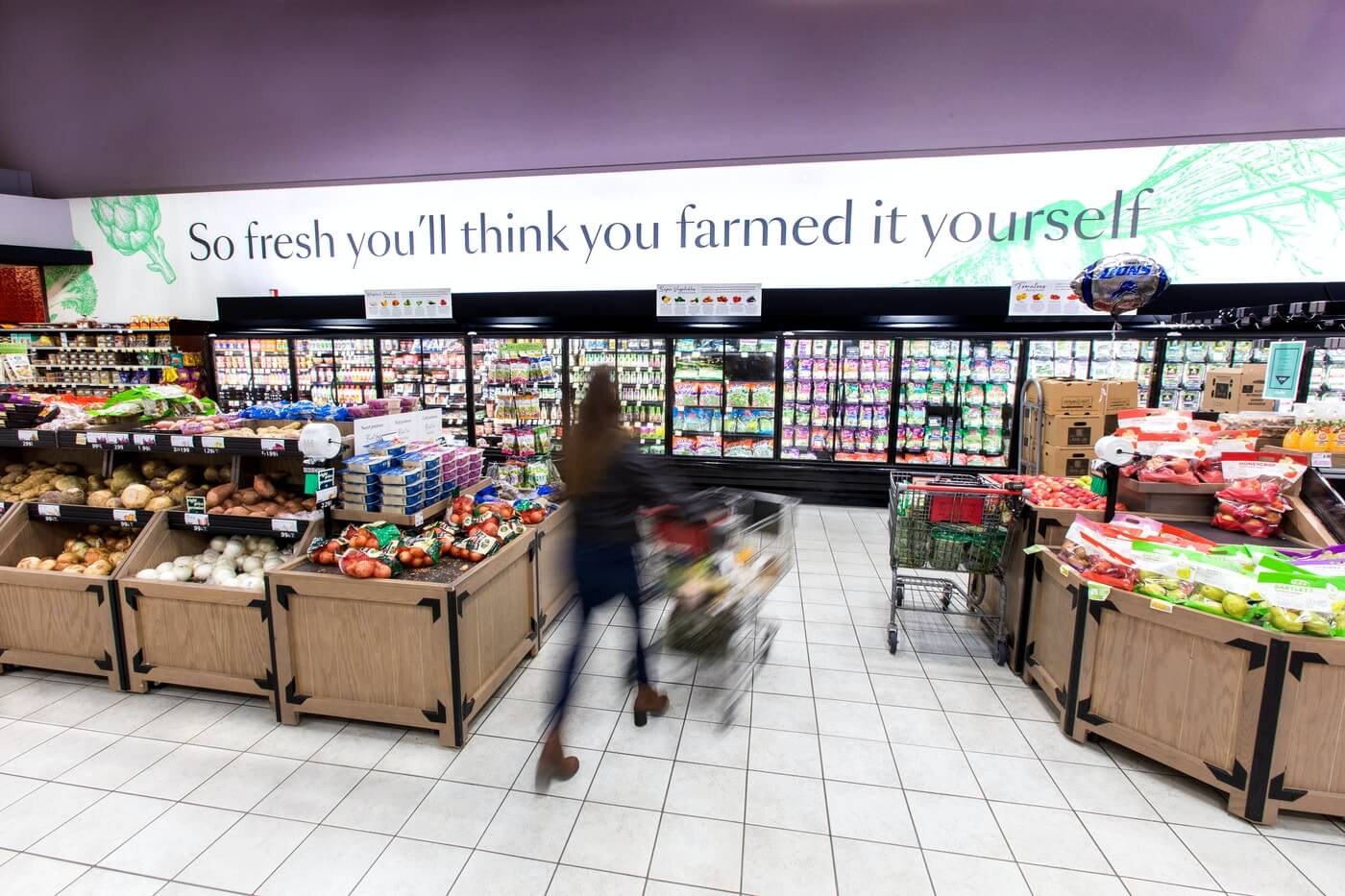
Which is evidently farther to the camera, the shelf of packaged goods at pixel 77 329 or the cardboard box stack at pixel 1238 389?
the shelf of packaged goods at pixel 77 329

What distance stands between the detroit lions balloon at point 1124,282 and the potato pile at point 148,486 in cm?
589

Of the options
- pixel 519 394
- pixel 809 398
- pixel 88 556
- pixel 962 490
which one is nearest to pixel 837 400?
pixel 809 398

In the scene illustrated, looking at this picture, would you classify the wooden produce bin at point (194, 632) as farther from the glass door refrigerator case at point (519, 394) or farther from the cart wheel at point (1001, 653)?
the glass door refrigerator case at point (519, 394)

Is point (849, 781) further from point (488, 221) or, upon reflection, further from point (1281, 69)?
point (488, 221)

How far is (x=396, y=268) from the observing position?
8.34 m

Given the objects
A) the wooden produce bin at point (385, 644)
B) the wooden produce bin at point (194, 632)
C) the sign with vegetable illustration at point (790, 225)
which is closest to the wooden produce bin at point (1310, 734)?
the wooden produce bin at point (385, 644)

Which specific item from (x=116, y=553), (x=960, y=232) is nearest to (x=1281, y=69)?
(x=960, y=232)

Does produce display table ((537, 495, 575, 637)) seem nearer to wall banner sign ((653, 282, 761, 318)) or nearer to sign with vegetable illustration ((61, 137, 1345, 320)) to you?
wall banner sign ((653, 282, 761, 318))

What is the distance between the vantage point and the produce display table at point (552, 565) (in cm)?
382

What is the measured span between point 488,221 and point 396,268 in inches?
57.4

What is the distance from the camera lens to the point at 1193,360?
268 inches

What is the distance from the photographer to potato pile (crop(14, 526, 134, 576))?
3396 mm

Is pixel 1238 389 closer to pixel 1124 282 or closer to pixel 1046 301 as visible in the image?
pixel 1046 301

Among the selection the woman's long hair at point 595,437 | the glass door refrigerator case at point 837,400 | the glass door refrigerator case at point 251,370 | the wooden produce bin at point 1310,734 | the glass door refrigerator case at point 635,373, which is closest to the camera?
the wooden produce bin at point 1310,734
